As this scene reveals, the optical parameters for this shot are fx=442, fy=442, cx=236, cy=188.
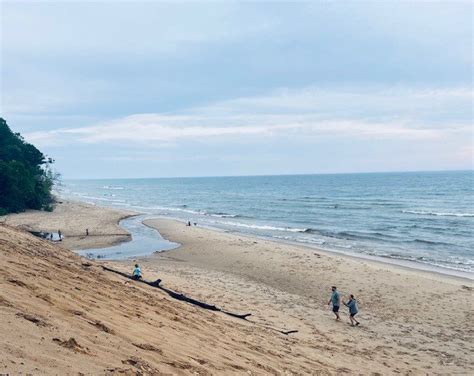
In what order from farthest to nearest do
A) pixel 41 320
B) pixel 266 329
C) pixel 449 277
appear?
pixel 449 277 → pixel 266 329 → pixel 41 320

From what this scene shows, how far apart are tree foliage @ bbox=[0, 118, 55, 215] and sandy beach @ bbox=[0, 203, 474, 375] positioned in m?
26.1

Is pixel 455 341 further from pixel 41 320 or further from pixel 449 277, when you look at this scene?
pixel 41 320

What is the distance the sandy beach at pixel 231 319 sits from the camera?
676 centimetres

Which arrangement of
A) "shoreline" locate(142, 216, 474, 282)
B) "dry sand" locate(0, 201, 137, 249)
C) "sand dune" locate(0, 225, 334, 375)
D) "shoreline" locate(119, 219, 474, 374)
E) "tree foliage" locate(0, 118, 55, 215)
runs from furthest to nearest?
"tree foliage" locate(0, 118, 55, 215), "dry sand" locate(0, 201, 137, 249), "shoreline" locate(142, 216, 474, 282), "shoreline" locate(119, 219, 474, 374), "sand dune" locate(0, 225, 334, 375)

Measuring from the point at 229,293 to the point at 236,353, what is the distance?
9.89 m

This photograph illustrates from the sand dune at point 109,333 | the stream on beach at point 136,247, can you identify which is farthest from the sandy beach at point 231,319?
the stream on beach at point 136,247

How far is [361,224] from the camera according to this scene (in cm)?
4884

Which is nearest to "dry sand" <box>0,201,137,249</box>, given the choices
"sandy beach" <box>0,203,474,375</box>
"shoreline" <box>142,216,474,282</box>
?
"sandy beach" <box>0,203,474,375</box>

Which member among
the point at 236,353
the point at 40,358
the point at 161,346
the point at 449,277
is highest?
the point at 40,358

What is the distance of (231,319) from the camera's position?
539 inches

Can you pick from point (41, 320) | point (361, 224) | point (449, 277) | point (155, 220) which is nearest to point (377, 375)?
point (41, 320)

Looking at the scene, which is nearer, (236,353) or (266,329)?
(236,353)

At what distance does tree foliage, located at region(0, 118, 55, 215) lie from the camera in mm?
45312

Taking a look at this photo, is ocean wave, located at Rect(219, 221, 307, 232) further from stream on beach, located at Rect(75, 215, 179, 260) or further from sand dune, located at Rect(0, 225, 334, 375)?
sand dune, located at Rect(0, 225, 334, 375)
